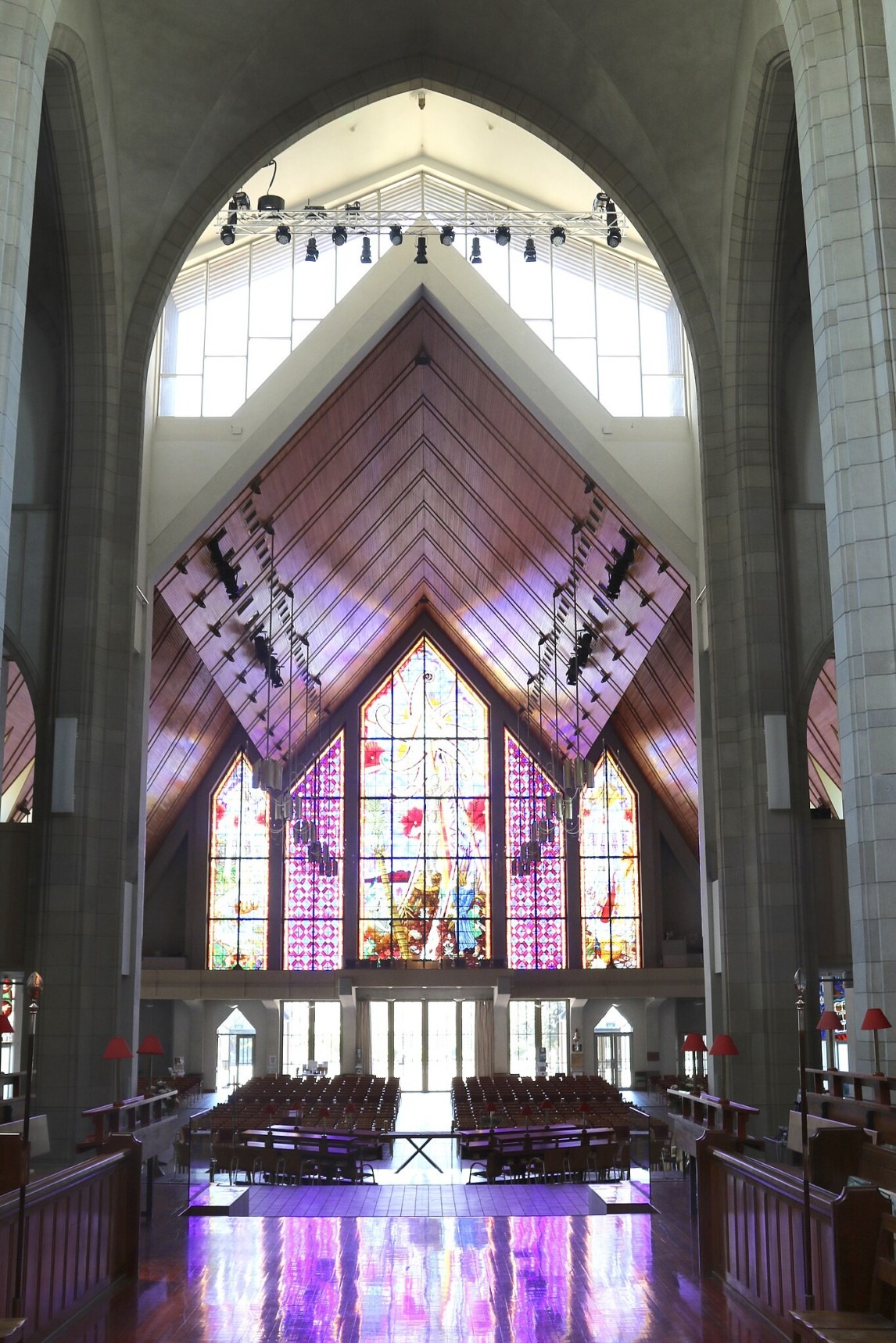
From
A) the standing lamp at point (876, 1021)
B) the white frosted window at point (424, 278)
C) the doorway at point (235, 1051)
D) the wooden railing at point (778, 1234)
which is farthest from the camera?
the doorway at point (235, 1051)

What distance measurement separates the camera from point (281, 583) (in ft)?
68.0

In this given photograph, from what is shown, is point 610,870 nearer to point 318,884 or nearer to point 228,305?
point 318,884

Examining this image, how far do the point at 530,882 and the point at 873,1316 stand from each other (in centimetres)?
2349

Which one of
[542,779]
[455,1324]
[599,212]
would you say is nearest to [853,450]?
[455,1324]

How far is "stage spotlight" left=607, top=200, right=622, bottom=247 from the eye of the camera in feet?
50.9

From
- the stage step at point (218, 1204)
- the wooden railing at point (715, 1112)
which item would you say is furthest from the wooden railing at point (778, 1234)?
the stage step at point (218, 1204)

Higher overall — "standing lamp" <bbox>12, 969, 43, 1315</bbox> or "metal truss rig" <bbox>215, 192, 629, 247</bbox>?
"metal truss rig" <bbox>215, 192, 629, 247</bbox>

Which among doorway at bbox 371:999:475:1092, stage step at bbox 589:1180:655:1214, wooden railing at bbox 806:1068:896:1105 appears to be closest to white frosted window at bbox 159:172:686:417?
stage step at bbox 589:1180:655:1214

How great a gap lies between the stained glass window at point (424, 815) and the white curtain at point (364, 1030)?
3.50 feet

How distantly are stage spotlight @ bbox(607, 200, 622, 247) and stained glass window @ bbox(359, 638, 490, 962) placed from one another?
581 inches

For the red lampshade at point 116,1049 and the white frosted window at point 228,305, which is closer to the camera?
the red lampshade at point 116,1049

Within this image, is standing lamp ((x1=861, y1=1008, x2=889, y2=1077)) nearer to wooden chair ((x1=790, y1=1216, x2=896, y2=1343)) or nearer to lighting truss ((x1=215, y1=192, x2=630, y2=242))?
wooden chair ((x1=790, y1=1216, x2=896, y2=1343))

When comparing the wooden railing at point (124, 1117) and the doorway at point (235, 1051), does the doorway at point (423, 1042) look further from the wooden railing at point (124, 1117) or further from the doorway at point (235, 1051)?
the wooden railing at point (124, 1117)

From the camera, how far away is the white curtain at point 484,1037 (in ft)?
90.7
